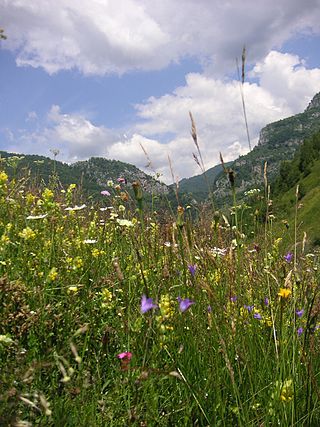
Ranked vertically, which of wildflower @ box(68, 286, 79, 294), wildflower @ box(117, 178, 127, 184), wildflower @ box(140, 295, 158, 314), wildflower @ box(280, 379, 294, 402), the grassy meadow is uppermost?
wildflower @ box(117, 178, 127, 184)

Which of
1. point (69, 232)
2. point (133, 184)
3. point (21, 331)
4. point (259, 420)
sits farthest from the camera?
point (69, 232)

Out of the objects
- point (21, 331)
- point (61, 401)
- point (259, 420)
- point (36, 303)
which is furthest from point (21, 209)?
point (259, 420)

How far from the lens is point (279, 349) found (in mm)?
2049

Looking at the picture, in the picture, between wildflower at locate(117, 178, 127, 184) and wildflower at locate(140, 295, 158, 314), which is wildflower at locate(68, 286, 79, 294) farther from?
wildflower at locate(117, 178, 127, 184)

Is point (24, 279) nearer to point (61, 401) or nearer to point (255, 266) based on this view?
point (61, 401)

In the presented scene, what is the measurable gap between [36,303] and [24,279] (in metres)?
0.29

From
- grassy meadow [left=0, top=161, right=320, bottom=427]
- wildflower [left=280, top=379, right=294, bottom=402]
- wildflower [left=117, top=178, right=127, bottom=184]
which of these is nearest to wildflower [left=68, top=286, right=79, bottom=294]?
grassy meadow [left=0, top=161, right=320, bottom=427]

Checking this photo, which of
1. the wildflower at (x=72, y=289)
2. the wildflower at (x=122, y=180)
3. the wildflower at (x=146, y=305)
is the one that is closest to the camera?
the wildflower at (x=146, y=305)

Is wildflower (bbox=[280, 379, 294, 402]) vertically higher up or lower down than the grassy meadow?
lower down

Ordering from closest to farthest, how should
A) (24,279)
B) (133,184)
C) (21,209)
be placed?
(133,184), (24,279), (21,209)

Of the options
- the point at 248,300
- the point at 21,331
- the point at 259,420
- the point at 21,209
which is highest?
the point at 21,209

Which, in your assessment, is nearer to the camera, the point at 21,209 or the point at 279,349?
the point at 279,349

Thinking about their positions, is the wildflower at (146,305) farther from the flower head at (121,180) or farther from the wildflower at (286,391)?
the flower head at (121,180)

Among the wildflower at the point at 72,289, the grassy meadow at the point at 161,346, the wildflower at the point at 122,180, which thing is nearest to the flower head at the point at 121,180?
the wildflower at the point at 122,180
